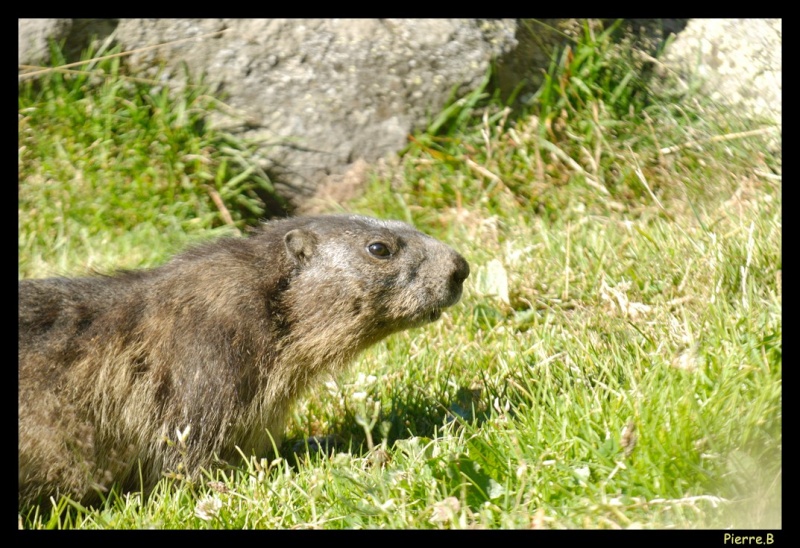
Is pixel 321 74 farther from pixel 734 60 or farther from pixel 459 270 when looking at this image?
pixel 459 270

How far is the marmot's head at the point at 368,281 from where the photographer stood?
15.6 ft

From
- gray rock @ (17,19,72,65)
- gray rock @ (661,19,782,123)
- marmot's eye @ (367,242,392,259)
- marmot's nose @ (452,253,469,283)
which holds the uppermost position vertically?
gray rock @ (17,19,72,65)

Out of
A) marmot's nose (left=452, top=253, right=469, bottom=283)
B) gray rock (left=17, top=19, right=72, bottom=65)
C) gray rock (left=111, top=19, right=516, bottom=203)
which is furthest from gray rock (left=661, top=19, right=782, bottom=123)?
gray rock (left=17, top=19, right=72, bottom=65)

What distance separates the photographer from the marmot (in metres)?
4.32

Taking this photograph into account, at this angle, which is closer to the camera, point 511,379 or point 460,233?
point 511,379

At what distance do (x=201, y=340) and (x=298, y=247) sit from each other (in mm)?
756

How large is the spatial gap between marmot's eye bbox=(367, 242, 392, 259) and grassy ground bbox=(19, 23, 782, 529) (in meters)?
0.71

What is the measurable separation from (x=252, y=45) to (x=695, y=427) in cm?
571

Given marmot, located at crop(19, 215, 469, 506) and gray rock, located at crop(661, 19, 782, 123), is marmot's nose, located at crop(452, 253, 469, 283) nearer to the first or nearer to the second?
marmot, located at crop(19, 215, 469, 506)

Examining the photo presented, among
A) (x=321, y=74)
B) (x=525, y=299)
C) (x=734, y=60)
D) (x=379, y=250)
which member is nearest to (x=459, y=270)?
(x=379, y=250)

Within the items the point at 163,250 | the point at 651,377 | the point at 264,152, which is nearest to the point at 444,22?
the point at 264,152
